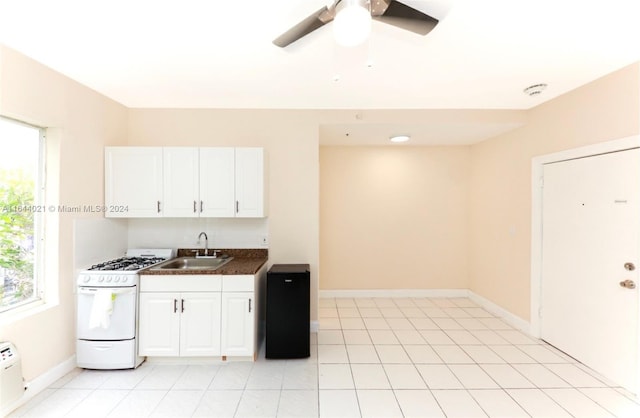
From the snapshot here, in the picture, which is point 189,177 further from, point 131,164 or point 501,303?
point 501,303

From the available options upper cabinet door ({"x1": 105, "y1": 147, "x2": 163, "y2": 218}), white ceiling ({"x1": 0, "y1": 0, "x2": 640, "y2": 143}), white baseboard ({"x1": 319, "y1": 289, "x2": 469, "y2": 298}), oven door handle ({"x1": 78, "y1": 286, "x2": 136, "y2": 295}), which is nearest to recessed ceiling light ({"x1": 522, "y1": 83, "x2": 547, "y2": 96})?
white ceiling ({"x1": 0, "y1": 0, "x2": 640, "y2": 143})

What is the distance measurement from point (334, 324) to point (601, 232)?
2.90 metres

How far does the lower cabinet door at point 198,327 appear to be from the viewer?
9.54 ft

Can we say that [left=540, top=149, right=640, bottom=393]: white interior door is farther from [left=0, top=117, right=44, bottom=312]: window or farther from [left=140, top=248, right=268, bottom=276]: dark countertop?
[left=0, top=117, right=44, bottom=312]: window

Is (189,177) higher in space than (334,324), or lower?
higher

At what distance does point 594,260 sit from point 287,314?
2.90 meters

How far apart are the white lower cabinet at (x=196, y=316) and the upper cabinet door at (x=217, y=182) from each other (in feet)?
2.46

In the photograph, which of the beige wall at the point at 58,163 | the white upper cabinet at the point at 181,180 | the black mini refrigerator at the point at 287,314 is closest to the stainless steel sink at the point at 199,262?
the white upper cabinet at the point at 181,180

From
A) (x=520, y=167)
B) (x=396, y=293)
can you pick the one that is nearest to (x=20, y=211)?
(x=396, y=293)

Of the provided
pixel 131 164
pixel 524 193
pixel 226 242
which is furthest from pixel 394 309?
pixel 131 164

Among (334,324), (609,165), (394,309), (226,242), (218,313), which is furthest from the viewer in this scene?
(394,309)

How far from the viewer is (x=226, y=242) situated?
3.68m

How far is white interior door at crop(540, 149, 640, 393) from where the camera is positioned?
252cm

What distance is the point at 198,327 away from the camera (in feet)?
9.55
